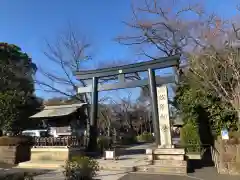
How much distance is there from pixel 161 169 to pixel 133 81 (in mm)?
7637

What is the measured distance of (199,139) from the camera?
20688 mm

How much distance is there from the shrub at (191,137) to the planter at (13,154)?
12.5 metres

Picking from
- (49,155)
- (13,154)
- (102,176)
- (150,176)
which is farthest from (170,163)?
(13,154)

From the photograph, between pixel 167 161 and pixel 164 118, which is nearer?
pixel 167 161

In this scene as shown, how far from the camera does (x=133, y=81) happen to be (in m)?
18.9

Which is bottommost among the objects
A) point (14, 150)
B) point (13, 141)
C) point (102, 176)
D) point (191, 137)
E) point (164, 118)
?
point (102, 176)

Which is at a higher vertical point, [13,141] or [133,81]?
[133,81]

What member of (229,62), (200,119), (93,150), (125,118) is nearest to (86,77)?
(93,150)

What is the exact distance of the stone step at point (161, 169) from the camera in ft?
41.5

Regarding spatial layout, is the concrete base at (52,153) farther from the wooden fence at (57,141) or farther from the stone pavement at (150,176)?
the stone pavement at (150,176)

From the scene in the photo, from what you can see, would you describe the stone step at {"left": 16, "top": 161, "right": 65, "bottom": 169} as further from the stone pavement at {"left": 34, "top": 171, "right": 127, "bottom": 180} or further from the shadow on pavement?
the shadow on pavement

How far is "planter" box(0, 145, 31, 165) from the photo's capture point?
17.2 m

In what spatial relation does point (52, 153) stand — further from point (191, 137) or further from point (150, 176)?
point (191, 137)

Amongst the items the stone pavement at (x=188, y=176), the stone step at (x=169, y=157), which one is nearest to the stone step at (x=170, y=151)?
the stone step at (x=169, y=157)
